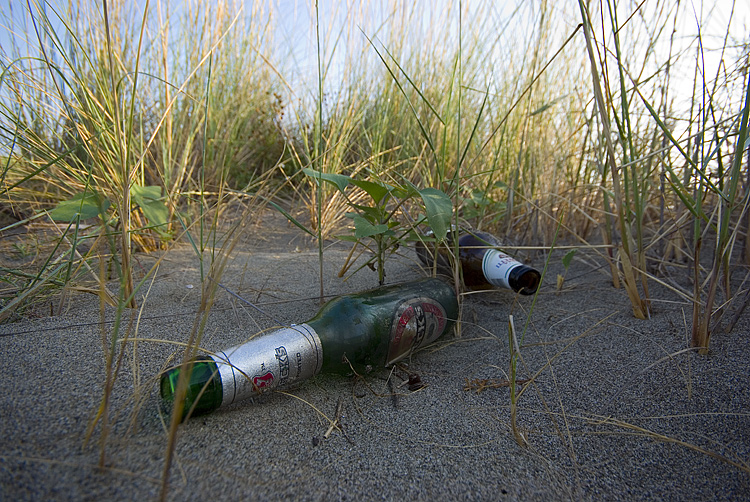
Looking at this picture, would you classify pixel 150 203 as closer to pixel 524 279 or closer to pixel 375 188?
pixel 375 188

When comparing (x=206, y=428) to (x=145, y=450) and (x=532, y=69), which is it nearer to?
(x=145, y=450)

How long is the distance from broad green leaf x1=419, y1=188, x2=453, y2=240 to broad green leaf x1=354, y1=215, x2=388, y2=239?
0.12 m

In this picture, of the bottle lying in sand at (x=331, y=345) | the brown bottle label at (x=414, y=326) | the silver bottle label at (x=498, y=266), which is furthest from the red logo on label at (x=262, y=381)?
the silver bottle label at (x=498, y=266)

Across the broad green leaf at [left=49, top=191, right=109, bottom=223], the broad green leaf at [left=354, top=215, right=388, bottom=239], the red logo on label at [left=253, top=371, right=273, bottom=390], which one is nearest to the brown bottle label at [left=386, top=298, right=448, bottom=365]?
the broad green leaf at [left=354, top=215, right=388, bottom=239]

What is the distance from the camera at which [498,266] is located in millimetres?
1188

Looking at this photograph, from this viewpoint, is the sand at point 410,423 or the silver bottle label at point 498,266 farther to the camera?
the silver bottle label at point 498,266

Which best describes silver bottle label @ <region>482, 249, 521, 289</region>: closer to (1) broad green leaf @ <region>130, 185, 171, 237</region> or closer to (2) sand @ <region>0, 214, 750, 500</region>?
(2) sand @ <region>0, 214, 750, 500</region>

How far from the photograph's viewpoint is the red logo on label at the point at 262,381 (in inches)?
28.2

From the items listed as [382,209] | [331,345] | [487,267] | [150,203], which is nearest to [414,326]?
[331,345]

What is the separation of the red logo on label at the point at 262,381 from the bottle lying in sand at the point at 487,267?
0.54 meters

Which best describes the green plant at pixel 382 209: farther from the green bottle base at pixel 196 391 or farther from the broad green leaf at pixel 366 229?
A: the green bottle base at pixel 196 391

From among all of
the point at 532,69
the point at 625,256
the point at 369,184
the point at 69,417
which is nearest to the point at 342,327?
the point at 369,184

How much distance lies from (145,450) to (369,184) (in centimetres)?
67

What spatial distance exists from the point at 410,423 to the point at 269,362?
257 mm
